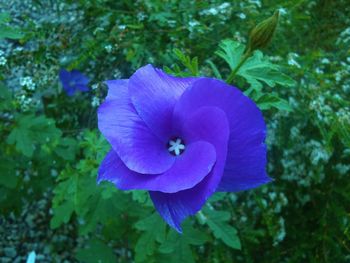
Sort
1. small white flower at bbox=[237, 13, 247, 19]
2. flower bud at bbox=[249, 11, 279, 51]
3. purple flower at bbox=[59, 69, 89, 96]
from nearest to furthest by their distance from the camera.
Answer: flower bud at bbox=[249, 11, 279, 51]
small white flower at bbox=[237, 13, 247, 19]
purple flower at bbox=[59, 69, 89, 96]

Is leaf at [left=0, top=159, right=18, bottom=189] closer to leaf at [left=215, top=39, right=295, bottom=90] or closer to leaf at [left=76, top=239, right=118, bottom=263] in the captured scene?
leaf at [left=76, top=239, right=118, bottom=263]

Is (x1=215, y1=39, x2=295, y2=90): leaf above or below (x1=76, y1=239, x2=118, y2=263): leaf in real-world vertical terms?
A: above

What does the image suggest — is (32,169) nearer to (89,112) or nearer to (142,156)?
(89,112)

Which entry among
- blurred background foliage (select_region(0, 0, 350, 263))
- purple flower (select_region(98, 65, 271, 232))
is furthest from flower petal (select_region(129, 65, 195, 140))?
blurred background foliage (select_region(0, 0, 350, 263))

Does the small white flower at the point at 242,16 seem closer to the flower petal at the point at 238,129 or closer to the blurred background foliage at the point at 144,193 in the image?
the blurred background foliage at the point at 144,193

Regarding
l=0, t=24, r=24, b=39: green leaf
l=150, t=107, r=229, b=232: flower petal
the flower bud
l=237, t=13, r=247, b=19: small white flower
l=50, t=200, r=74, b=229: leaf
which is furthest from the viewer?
l=237, t=13, r=247, b=19: small white flower

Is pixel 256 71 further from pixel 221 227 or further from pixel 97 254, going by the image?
pixel 97 254

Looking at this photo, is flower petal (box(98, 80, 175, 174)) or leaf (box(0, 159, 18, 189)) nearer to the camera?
flower petal (box(98, 80, 175, 174))

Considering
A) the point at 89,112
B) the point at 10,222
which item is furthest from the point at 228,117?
the point at 10,222
